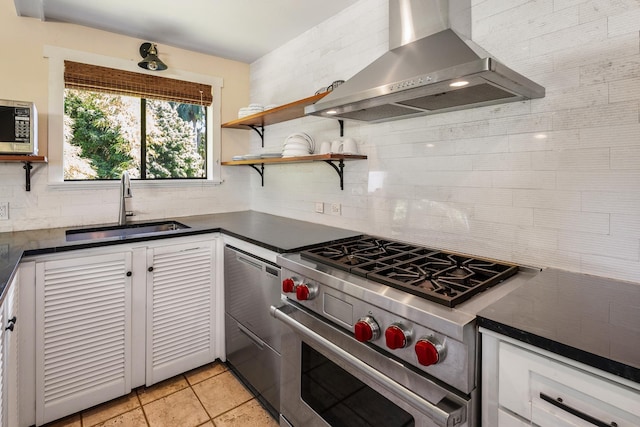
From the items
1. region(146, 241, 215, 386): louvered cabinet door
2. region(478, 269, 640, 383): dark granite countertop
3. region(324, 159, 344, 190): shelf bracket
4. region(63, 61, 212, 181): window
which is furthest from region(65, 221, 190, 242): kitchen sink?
region(478, 269, 640, 383): dark granite countertop

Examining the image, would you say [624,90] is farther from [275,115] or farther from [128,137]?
[128,137]

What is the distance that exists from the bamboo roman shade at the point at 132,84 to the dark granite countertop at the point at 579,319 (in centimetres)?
280

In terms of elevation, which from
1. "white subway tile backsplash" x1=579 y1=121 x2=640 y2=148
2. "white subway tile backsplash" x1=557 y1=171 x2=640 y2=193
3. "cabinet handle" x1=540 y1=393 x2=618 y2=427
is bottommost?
"cabinet handle" x1=540 y1=393 x2=618 y2=427

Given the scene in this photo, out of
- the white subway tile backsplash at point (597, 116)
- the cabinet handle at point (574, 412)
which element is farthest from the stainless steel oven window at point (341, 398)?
the white subway tile backsplash at point (597, 116)

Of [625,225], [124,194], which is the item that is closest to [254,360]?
[124,194]

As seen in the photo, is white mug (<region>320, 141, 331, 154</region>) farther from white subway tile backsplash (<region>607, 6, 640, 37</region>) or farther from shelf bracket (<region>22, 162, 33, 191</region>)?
shelf bracket (<region>22, 162, 33, 191</region>)

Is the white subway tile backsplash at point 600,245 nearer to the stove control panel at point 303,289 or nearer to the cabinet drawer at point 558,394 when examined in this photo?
the cabinet drawer at point 558,394

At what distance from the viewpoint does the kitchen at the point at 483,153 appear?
123 centimetres

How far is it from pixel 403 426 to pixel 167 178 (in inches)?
100

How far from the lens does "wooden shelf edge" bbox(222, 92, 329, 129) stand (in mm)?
2204

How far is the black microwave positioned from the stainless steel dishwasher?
4.23 feet

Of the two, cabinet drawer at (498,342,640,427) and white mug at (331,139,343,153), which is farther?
white mug at (331,139,343,153)

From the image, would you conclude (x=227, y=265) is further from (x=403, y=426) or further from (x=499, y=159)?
(x=499, y=159)

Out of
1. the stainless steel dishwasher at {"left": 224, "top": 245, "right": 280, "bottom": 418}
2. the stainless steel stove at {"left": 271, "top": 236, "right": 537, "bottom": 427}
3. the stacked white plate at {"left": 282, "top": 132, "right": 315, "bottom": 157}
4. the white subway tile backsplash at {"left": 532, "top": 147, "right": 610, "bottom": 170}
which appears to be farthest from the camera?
the stacked white plate at {"left": 282, "top": 132, "right": 315, "bottom": 157}
